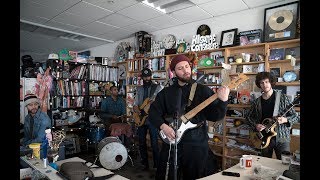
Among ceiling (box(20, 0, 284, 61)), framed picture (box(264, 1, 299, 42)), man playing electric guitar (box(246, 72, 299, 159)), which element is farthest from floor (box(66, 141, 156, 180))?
framed picture (box(264, 1, 299, 42))

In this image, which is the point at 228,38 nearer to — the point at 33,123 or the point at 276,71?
the point at 276,71

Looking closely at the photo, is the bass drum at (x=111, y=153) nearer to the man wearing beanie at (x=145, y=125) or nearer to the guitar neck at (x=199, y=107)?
the man wearing beanie at (x=145, y=125)

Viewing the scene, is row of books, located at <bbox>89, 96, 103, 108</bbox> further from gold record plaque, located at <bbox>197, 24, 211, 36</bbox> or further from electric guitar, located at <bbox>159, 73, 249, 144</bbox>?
electric guitar, located at <bbox>159, 73, 249, 144</bbox>

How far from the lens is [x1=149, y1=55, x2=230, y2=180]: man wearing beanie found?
1770mm

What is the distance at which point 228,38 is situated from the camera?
3.79 metres

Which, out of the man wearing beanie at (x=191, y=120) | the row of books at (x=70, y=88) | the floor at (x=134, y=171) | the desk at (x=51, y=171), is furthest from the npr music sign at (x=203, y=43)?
the desk at (x=51, y=171)

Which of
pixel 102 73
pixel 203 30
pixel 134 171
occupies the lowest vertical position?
pixel 134 171

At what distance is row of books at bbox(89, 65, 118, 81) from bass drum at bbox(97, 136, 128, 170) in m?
2.39

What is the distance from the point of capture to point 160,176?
74.9 inches

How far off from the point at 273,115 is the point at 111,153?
2.41 metres

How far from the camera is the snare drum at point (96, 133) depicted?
14.9 ft

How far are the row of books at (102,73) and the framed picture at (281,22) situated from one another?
12.5ft

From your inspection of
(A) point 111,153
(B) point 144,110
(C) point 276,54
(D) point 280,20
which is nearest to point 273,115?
(C) point 276,54
